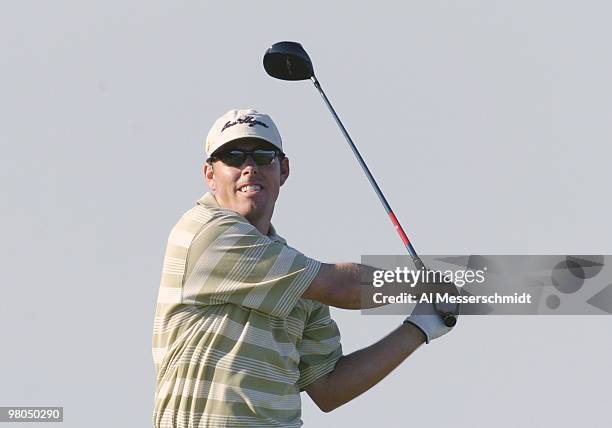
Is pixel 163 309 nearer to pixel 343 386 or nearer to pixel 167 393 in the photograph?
pixel 167 393

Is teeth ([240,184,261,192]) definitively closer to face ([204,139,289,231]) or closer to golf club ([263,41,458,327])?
face ([204,139,289,231])

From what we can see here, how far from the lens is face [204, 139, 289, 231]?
7012 mm

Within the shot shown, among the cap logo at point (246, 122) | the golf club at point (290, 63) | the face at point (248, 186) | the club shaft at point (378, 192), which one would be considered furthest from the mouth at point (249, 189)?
the golf club at point (290, 63)

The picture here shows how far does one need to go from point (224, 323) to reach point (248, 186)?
85cm

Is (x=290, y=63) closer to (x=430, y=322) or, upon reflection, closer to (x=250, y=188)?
(x=250, y=188)

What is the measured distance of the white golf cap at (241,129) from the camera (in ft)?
23.2

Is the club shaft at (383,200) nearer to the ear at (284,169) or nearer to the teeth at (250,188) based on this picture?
the ear at (284,169)

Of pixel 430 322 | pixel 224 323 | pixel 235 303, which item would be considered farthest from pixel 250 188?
pixel 430 322

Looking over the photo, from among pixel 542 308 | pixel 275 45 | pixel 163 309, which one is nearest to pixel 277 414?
pixel 163 309

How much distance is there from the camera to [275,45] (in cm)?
845

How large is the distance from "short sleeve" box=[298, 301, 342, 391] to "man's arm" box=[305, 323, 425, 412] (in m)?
0.06

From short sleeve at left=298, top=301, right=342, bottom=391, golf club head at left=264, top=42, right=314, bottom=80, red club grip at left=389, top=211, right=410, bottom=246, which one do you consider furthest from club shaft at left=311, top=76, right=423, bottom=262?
short sleeve at left=298, top=301, right=342, bottom=391

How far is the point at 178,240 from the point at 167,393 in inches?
31.4

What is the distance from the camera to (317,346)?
7.33m
